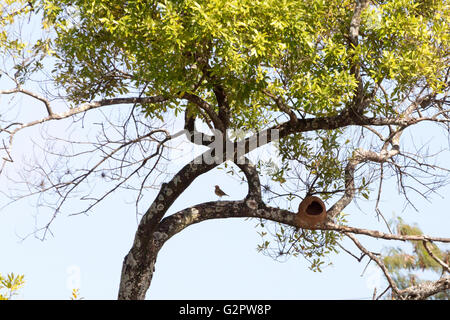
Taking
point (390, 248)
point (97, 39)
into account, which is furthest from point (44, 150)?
point (390, 248)

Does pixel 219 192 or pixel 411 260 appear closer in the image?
pixel 219 192

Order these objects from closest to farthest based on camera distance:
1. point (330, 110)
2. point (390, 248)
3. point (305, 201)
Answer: point (330, 110) < point (305, 201) < point (390, 248)

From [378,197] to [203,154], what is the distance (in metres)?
2.78

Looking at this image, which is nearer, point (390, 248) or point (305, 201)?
point (305, 201)

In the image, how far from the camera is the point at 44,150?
26.4 feet
